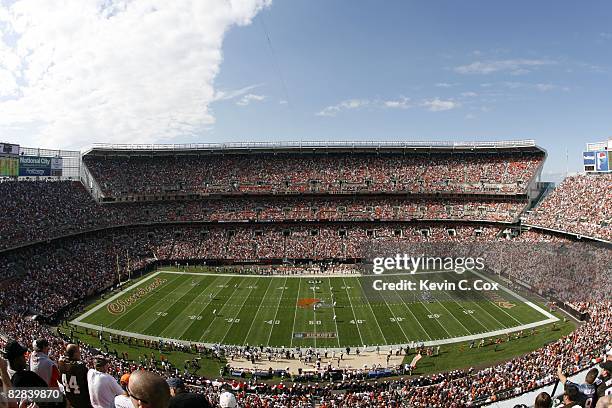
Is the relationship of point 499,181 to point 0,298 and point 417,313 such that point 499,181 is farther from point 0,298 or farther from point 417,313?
point 0,298

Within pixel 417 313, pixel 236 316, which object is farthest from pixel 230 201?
pixel 417 313

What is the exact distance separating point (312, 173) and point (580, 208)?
3636 cm

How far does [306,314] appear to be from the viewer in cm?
3525

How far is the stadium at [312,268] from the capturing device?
974 inches

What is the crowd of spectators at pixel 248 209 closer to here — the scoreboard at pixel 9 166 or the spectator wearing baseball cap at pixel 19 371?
the scoreboard at pixel 9 166

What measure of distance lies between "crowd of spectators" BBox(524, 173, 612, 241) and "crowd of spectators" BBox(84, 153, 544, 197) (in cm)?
721

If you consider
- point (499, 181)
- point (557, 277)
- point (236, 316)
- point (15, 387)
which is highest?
point (499, 181)

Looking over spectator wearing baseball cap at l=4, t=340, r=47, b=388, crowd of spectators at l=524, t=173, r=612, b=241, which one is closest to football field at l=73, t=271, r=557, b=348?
crowd of spectators at l=524, t=173, r=612, b=241

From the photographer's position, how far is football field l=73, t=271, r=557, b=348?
30609 mm

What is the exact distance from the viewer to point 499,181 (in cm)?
6128

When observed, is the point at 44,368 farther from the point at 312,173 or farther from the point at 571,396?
the point at 312,173

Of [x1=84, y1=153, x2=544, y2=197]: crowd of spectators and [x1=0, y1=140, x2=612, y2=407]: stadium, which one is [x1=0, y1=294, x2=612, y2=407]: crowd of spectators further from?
[x1=84, y1=153, x2=544, y2=197]: crowd of spectators

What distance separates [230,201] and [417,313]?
3726 centimetres

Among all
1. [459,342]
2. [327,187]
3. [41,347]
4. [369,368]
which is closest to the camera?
[41,347]
